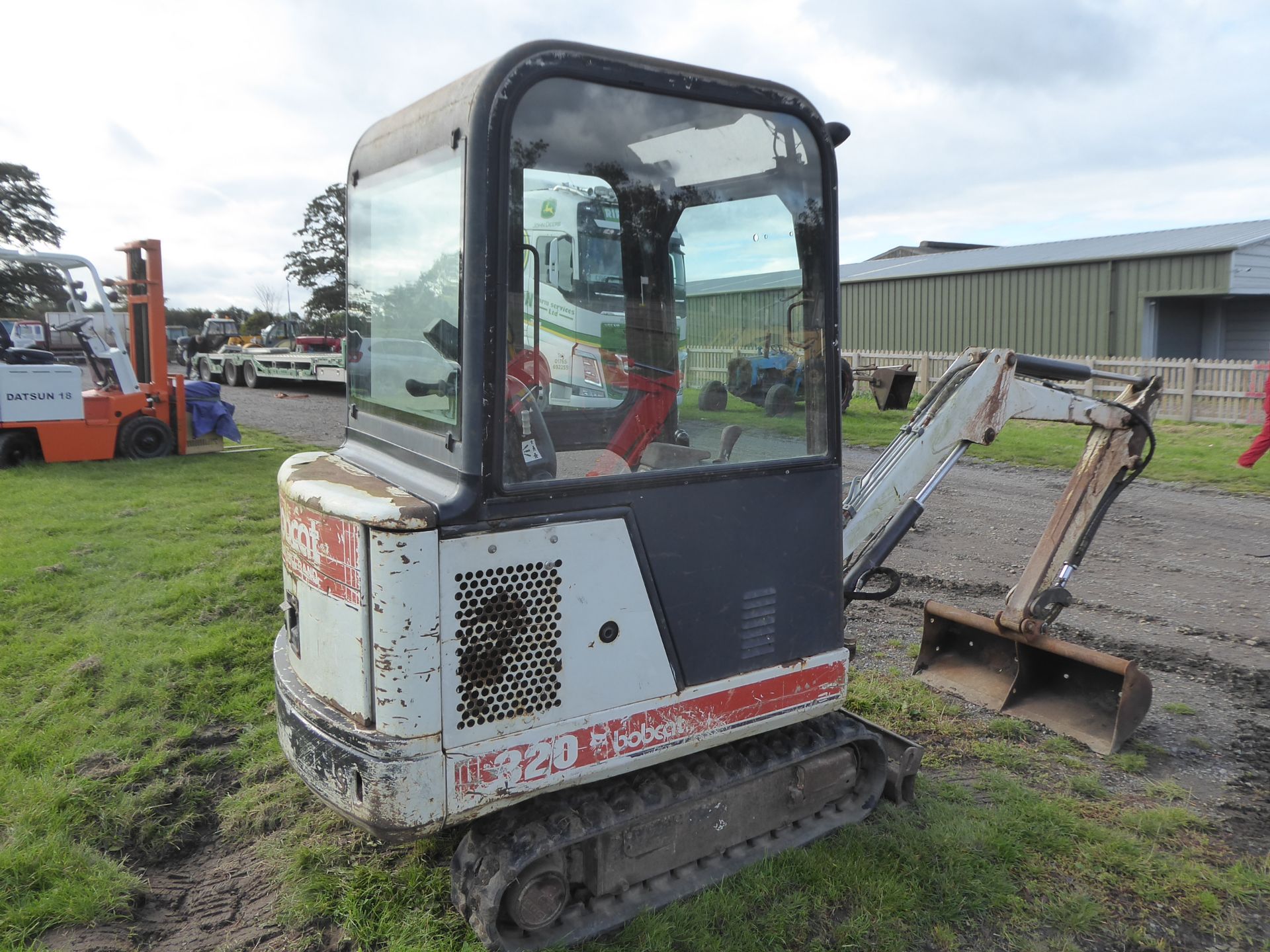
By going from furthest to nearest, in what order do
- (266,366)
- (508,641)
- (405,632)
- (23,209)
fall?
(23,209)
(266,366)
(508,641)
(405,632)

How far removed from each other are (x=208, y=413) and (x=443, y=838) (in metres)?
10.3

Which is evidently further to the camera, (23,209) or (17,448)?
(23,209)

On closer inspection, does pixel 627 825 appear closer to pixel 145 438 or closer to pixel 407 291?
pixel 407 291

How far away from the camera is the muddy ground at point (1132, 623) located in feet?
10.5

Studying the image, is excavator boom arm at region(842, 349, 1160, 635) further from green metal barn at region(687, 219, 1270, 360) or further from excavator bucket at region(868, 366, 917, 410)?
green metal barn at region(687, 219, 1270, 360)

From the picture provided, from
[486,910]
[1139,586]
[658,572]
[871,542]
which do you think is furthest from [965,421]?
[1139,586]

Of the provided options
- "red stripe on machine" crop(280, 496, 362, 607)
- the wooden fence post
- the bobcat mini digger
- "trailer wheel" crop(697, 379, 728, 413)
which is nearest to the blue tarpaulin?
the bobcat mini digger

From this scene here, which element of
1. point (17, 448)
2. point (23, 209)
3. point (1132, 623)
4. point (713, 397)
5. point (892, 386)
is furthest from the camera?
point (23, 209)

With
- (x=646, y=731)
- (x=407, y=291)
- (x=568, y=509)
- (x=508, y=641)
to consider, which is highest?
(x=407, y=291)

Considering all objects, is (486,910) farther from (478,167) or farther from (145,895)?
(478,167)

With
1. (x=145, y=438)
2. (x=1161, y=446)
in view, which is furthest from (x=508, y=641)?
(x=1161, y=446)

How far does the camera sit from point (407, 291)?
2.85 metres

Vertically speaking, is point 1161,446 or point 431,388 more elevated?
point 431,388

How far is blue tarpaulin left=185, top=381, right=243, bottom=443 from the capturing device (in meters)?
12.1
